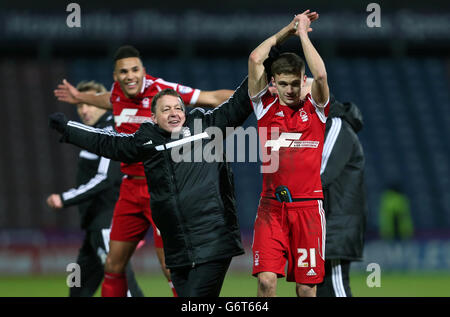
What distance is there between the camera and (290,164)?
5301mm

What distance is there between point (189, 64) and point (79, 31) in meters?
2.95

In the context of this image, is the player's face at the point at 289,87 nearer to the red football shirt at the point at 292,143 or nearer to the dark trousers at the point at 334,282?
the red football shirt at the point at 292,143

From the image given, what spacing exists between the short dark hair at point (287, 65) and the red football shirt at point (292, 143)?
0.17 metres

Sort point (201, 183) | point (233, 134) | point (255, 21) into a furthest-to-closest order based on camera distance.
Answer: point (255, 21)
point (233, 134)
point (201, 183)

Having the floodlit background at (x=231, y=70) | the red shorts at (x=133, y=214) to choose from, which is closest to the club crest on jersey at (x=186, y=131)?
the red shorts at (x=133, y=214)

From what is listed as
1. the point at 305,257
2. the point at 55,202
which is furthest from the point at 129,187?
the point at 305,257

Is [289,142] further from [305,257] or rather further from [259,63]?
[305,257]

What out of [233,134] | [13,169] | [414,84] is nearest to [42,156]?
[13,169]

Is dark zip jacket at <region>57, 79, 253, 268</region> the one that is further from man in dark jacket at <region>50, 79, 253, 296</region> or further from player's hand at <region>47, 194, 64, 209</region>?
player's hand at <region>47, 194, 64, 209</region>

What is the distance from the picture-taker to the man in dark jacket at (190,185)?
5.09 meters

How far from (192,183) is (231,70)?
15359 millimetres

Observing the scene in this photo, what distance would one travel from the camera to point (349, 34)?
19672 millimetres

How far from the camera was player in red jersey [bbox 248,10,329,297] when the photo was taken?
524 centimetres
